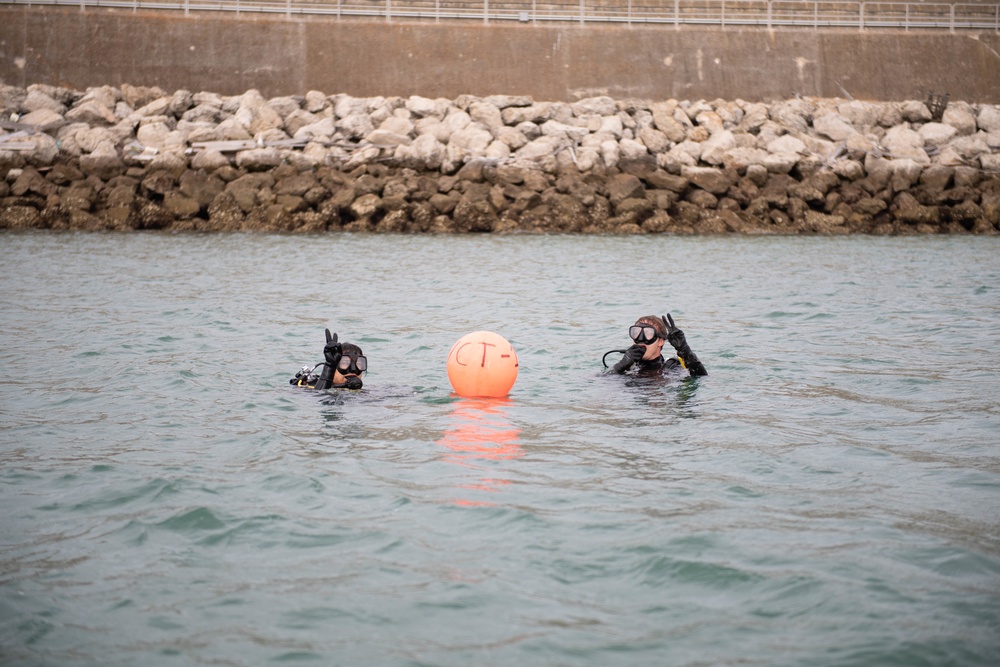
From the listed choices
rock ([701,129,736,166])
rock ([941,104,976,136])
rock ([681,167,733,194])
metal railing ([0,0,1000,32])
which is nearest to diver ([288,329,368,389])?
rock ([681,167,733,194])

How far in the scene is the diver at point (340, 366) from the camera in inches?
327

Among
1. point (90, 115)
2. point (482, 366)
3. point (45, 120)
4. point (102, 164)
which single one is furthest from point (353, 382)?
point (90, 115)

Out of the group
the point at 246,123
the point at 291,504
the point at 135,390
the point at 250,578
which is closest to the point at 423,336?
the point at 135,390

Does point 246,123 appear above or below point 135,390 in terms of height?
above

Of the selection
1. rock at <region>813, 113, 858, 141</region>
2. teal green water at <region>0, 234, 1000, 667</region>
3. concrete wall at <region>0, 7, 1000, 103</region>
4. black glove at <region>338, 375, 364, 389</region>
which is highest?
concrete wall at <region>0, 7, 1000, 103</region>

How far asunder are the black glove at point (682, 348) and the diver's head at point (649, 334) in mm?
96

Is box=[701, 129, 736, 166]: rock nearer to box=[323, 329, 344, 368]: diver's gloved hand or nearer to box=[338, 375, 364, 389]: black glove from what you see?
box=[338, 375, 364, 389]: black glove

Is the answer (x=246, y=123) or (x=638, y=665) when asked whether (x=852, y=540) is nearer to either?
(x=638, y=665)

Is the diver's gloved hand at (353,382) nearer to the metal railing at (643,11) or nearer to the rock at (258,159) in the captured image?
the rock at (258,159)

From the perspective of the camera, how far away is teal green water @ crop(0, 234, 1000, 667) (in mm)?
4469

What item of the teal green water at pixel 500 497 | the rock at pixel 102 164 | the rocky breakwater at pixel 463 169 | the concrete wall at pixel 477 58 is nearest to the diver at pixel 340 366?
the teal green water at pixel 500 497

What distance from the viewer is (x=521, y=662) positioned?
4.21 meters

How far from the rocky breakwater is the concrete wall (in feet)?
4.63

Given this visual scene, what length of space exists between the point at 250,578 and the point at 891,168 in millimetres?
25635
